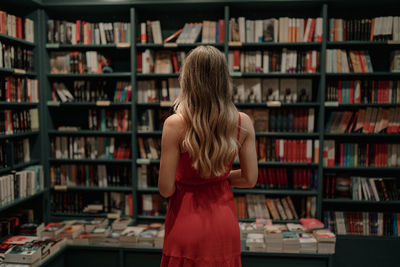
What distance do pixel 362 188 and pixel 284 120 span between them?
108 cm

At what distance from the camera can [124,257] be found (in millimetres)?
3102

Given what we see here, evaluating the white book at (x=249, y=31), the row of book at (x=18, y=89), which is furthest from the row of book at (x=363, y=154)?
the row of book at (x=18, y=89)

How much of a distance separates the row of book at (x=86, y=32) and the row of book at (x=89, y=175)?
4.48ft

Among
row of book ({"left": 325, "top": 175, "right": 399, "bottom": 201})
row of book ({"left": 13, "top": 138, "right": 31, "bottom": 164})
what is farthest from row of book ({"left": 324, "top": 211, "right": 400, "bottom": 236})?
row of book ({"left": 13, "top": 138, "right": 31, "bottom": 164})

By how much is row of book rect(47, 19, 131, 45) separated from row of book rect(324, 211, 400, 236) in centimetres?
291

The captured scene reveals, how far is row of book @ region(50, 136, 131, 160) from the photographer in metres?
3.74

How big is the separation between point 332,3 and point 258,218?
2358 millimetres

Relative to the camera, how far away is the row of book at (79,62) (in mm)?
3646

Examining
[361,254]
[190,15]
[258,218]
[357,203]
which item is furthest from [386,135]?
[190,15]

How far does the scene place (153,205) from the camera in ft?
12.4

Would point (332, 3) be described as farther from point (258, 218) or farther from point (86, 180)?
point (86, 180)

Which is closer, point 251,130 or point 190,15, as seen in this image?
point 251,130

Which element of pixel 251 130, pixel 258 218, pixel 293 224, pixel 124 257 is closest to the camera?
pixel 251 130

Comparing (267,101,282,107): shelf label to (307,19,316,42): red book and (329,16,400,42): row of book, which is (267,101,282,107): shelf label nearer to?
(307,19,316,42): red book
